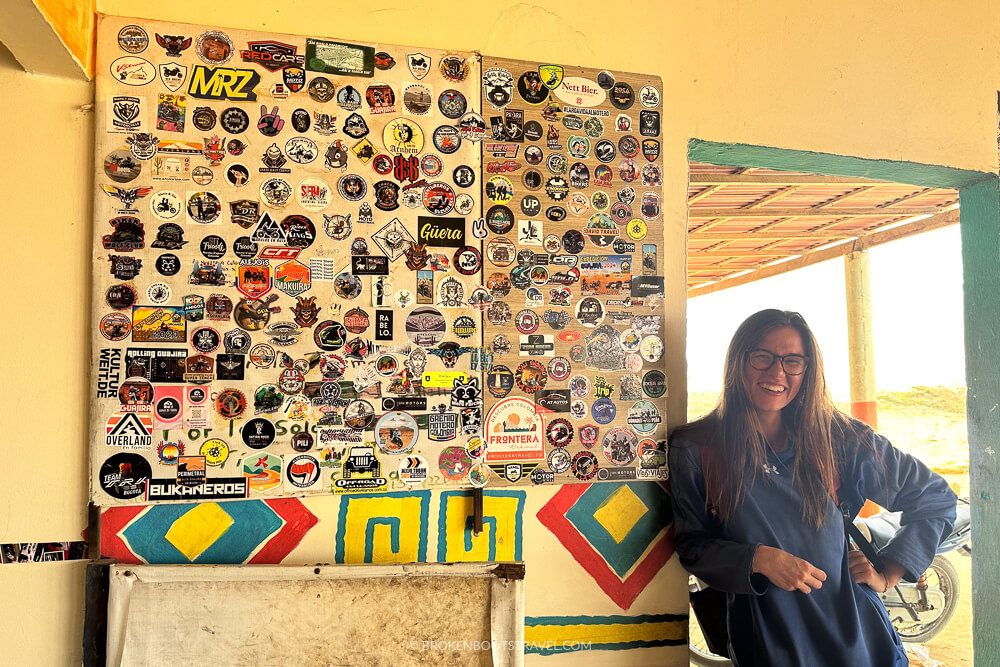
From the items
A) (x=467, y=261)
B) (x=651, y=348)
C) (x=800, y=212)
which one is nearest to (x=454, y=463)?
(x=467, y=261)

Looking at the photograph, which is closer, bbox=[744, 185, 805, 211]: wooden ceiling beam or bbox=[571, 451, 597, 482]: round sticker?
bbox=[571, 451, 597, 482]: round sticker

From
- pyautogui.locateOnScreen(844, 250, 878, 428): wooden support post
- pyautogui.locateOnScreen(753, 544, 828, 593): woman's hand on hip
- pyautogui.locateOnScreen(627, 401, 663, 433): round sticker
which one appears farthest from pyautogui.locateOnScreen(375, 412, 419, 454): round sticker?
pyautogui.locateOnScreen(844, 250, 878, 428): wooden support post

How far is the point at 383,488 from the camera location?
5.35 ft

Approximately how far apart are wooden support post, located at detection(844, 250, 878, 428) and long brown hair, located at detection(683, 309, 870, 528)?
4110 mm

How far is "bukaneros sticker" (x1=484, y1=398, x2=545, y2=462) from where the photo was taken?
1.72 metres

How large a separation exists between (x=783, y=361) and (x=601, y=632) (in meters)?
0.85

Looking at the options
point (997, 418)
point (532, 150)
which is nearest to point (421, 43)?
point (532, 150)

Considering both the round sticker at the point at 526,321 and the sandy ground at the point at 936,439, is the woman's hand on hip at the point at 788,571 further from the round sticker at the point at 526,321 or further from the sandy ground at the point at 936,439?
the sandy ground at the point at 936,439

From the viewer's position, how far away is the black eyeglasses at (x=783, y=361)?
1.83 m

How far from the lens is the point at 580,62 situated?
6.14 feet

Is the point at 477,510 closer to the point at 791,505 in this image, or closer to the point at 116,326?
the point at 791,505

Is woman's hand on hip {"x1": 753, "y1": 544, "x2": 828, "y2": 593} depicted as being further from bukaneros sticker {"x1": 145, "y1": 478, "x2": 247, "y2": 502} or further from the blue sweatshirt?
bukaneros sticker {"x1": 145, "y1": 478, "x2": 247, "y2": 502}

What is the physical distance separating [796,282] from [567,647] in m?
10.0

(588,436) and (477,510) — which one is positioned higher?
(588,436)
